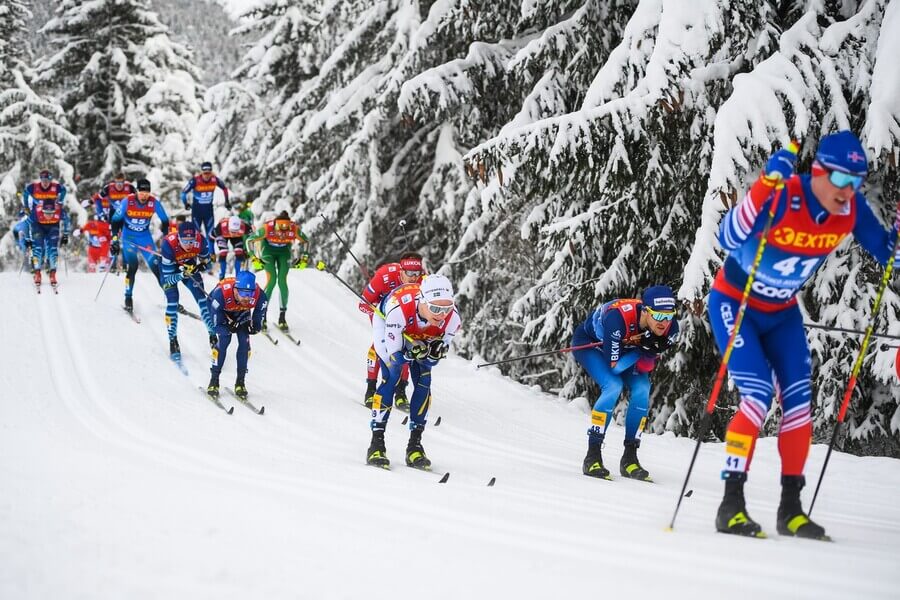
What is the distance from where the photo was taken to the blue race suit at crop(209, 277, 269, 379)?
9641 millimetres

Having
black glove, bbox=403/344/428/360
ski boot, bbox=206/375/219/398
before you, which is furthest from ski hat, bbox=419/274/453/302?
ski boot, bbox=206/375/219/398

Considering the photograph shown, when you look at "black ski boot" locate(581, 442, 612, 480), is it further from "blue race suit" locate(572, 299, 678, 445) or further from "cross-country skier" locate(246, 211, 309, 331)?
"cross-country skier" locate(246, 211, 309, 331)

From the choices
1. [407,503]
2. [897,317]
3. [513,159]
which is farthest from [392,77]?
[407,503]

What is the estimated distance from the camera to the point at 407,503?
5.04 metres

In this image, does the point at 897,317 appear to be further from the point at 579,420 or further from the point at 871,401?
the point at 579,420

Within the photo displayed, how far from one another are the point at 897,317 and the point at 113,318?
11.7m

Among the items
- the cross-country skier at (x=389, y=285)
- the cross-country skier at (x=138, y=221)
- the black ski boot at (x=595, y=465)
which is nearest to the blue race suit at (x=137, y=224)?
the cross-country skier at (x=138, y=221)

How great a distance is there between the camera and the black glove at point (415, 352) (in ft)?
22.3

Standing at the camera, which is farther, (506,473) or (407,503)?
(506,473)

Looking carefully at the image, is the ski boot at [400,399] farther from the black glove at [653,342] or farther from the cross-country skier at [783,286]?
the cross-country skier at [783,286]

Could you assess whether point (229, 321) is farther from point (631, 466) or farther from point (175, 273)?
point (631, 466)

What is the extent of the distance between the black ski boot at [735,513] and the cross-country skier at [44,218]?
1392 cm

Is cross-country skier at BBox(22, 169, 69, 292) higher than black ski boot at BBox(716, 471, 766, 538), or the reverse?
black ski boot at BBox(716, 471, 766, 538)

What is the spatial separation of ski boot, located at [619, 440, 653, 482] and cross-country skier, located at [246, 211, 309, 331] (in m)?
7.50
